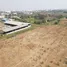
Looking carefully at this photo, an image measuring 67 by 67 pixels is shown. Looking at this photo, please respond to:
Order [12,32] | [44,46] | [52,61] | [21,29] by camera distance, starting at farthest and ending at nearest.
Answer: [21,29], [12,32], [44,46], [52,61]

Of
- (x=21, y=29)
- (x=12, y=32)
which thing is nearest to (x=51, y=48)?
(x=12, y=32)

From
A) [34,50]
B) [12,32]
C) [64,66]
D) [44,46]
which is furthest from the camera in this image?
[12,32]

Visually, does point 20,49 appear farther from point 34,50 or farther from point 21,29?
point 21,29

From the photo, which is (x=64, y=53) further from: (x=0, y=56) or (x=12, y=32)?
(x=12, y=32)

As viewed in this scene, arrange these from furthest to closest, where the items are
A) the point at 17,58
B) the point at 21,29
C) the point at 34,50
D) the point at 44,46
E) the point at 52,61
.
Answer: the point at 21,29 < the point at 44,46 < the point at 34,50 < the point at 17,58 < the point at 52,61

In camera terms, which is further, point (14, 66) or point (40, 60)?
point (40, 60)

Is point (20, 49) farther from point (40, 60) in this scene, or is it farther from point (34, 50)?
point (40, 60)

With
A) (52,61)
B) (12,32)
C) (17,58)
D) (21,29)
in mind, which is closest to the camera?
(52,61)

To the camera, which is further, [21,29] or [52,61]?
[21,29]

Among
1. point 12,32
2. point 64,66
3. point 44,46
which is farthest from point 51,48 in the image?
point 12,32
